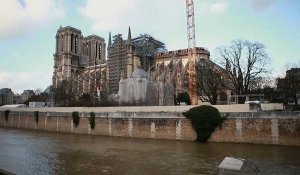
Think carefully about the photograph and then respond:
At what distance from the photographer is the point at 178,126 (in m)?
30.0

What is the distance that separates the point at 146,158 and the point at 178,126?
9.90 meters

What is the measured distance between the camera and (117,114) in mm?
34750

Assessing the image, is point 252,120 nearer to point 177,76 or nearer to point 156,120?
point 156,120

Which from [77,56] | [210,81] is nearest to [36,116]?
[210,81]

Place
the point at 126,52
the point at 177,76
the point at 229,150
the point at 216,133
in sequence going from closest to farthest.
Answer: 1. the point at 229,150
2. the point at 216,133
3. the point at 177,76
4. the point at 126,52

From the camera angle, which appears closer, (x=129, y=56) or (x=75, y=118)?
(x=75, y=118)

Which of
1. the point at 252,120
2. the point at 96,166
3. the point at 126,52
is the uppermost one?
the point at 126,52

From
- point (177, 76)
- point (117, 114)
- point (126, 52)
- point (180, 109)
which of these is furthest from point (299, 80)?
point (126, 52)

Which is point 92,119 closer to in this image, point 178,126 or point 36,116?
point 178,126

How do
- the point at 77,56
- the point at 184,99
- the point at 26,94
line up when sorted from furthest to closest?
the point at 26,94, the point at 77,56, the point at 184,99

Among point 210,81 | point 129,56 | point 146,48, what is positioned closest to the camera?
point 210,81

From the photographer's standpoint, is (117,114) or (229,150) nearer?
(229,150)

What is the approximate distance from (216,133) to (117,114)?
11.1 m

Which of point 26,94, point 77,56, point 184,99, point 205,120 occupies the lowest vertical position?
point 205,120
